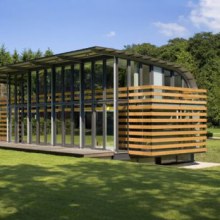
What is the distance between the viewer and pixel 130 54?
679 inches

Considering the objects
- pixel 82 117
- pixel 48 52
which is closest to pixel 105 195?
pixel 82 117

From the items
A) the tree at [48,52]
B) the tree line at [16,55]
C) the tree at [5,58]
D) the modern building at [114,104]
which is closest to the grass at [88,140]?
the modern building at [114,104]

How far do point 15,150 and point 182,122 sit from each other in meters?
7.84

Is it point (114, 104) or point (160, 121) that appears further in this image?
point (114, 104)

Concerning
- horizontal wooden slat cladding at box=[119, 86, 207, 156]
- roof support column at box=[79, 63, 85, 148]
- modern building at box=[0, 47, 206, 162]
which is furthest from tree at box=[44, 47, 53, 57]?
horizontal wooden slat cladding at box=[119, 86, 207, 156]

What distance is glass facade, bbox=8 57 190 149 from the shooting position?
17.9 meters

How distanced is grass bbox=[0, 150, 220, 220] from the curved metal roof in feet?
22.2

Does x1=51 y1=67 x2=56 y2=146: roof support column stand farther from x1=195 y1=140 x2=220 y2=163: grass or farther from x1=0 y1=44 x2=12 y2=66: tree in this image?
x1=0 y1=44 x2=12 y2=66: tree

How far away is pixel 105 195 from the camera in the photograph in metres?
7.60

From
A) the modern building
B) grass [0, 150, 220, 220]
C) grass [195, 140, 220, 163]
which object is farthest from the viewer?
grass [195, 140, 220, 163]

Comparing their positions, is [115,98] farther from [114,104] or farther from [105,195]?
[105,195]

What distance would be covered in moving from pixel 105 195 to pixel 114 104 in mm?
9897

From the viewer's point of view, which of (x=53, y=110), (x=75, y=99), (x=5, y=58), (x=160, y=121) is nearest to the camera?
(x=160, y=121)

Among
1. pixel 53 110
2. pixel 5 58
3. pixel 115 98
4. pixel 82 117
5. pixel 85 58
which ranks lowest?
pixel 82 117
